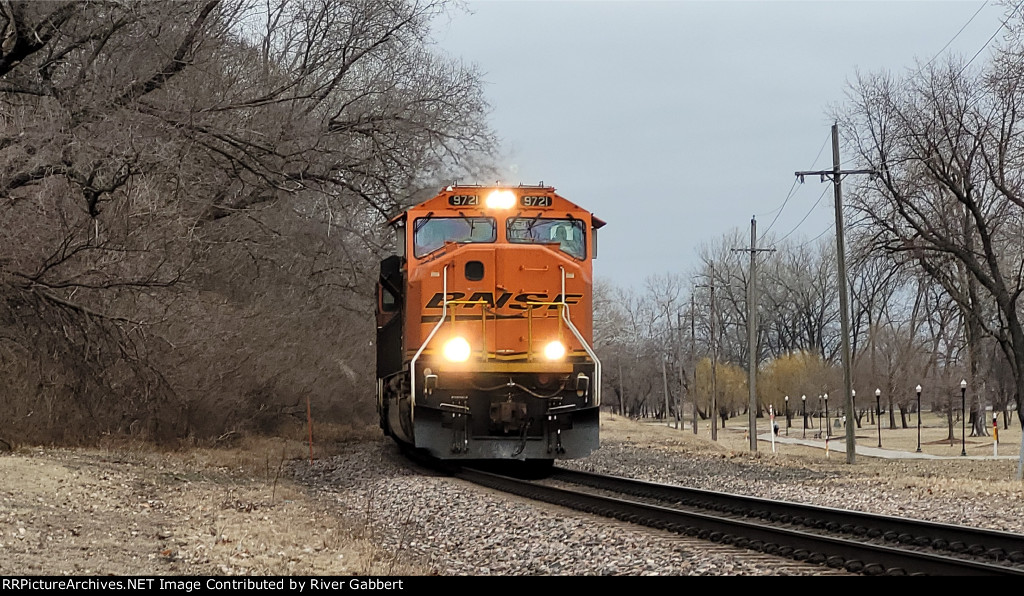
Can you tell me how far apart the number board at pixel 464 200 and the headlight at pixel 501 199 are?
0.18m

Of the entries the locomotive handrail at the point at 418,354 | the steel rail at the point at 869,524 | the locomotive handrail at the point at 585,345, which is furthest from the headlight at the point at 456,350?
the steel rail at the point at 869,524

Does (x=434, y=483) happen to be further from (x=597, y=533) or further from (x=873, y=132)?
(x=873, y=132)

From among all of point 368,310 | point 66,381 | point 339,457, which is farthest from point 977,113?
point 66,381

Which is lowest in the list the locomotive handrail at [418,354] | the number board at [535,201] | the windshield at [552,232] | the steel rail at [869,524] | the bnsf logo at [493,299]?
the steel rail at [869,524]

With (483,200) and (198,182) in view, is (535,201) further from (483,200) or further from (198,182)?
(198,182)

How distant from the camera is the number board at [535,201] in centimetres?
1541

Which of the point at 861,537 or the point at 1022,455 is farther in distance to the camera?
the point at 1022,455

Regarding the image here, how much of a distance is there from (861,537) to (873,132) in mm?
26056

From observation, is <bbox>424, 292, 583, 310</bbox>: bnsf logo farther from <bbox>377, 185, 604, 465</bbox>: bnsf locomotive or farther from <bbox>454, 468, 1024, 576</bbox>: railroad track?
<bbox>454, 468, 1024, 576</bbox>: railroad track

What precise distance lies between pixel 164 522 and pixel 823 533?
724 cm

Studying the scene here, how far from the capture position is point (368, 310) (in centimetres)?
3095

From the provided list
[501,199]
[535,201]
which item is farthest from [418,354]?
[535,201]

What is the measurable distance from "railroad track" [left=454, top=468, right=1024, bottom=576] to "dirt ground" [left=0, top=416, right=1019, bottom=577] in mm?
3030

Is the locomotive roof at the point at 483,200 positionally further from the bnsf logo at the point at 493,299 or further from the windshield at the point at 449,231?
the bnsf logo at the point at 493,299
